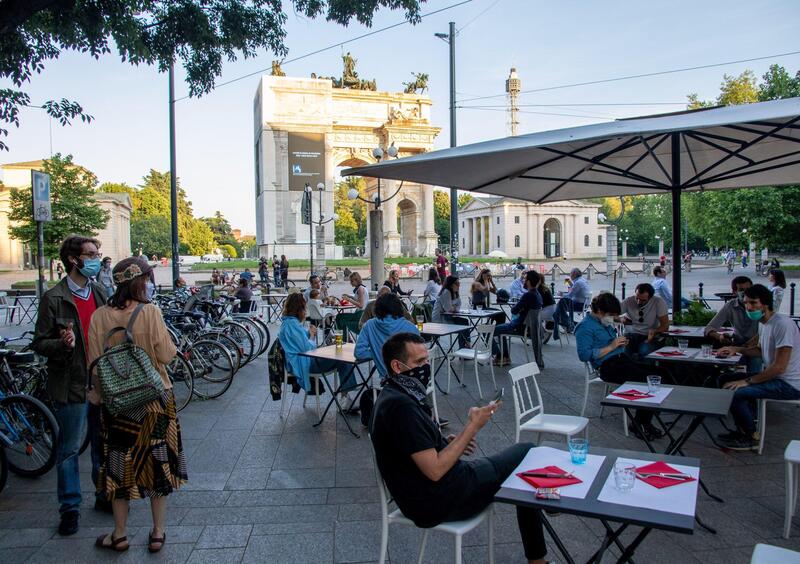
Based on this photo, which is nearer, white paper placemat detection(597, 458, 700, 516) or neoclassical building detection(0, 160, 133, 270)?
white paper placemat detection(597, 458, 700, 516)

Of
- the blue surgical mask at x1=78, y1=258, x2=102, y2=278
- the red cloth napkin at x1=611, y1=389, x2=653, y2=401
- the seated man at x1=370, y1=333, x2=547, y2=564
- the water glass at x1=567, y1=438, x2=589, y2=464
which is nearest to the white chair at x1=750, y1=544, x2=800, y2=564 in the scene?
the water glass at x1=567, y1=438, x2=589, y2=464

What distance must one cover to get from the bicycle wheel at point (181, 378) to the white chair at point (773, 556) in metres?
6.22

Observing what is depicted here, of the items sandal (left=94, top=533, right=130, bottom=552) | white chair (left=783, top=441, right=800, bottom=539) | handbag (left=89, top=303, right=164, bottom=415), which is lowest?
sandal (left=94, top=533, right=130, bottom=552)

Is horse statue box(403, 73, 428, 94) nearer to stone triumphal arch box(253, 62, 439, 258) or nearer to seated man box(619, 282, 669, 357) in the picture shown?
stone triumphal arch box(253, 62, 439, 258)

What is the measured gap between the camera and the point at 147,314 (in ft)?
12.4

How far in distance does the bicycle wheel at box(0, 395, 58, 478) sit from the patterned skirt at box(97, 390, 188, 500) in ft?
4.30

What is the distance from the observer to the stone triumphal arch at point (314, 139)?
2000 inches

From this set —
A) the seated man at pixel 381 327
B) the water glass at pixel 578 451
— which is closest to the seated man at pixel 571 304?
the seated man at pixel 381 327

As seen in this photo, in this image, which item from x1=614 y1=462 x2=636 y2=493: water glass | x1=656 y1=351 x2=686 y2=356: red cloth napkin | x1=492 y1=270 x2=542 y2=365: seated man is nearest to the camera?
x1=614 y1=462 x2=636 y2=493: water glass

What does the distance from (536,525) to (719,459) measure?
3.07 m

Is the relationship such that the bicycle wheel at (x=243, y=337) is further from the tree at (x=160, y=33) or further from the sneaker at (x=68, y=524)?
the sneaker at (x=68, y=524)

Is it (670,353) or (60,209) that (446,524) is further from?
(60,209)

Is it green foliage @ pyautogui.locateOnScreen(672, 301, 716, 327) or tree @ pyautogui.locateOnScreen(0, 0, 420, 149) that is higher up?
tree @ pyautogui.locateOnScreen(0, 0, 420, 149)

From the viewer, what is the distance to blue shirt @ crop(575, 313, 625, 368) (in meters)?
6.28
